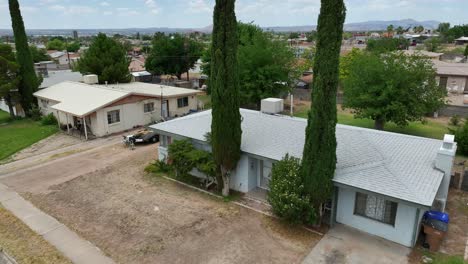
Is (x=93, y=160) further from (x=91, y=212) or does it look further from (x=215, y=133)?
(x=215, y=133)

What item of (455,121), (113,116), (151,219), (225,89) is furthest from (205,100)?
(151,219)

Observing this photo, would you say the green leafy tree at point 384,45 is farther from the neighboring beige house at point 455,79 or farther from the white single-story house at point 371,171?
the white single-story house at point 371,171

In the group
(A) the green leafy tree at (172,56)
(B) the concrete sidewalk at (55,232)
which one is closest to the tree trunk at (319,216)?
(B) the concrete sidewalk at (55,232)

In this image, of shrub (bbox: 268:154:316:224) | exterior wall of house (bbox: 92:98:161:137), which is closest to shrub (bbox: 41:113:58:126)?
exterior wall of house (bbox: 92:98:161:137)

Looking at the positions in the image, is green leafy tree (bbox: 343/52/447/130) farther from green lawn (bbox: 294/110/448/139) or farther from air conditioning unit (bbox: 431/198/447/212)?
air conditioning unit (bbox: 431/198/447/212)

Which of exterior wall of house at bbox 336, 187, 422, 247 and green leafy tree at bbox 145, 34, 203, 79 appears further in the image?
green leafy tree at bbox 145, 34, 203, 79

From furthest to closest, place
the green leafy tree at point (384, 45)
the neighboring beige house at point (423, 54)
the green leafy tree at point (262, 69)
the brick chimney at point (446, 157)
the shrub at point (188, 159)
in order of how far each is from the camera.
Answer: the green leafy tree at point (262, 69) < the green leafy tree at point (384, 45) < the neighboring beige house at point (423, 54) < the shrub at point (188, 159) < the brick chimney at point (446, 157)

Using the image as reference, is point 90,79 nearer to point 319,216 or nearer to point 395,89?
point 395,89

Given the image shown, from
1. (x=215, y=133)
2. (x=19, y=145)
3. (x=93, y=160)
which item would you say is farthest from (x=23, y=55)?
(x=215, y=133)
